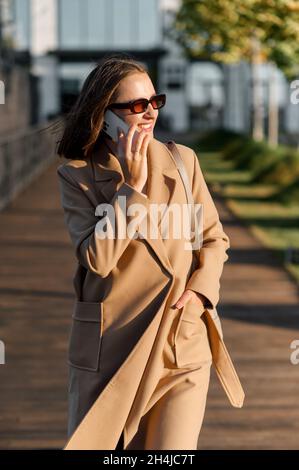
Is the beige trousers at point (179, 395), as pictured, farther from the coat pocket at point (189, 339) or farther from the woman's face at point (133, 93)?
the woman's face at point (133, 93)

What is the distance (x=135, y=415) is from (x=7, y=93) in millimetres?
23865

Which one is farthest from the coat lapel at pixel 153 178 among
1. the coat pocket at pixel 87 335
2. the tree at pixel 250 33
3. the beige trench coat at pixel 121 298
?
the tree at pixel 250 33

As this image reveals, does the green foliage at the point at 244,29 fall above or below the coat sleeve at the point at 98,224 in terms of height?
below

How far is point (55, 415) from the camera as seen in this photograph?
7324 millimetres

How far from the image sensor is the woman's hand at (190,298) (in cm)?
394

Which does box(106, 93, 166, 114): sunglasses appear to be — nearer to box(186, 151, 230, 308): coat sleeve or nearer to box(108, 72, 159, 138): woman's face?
box(108, 72, 159, 138): woman's face

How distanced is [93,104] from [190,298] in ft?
2.26

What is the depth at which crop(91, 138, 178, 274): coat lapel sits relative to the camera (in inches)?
155

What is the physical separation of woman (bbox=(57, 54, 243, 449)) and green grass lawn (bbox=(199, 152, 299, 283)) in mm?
8836

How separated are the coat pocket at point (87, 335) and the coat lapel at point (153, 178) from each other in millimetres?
264

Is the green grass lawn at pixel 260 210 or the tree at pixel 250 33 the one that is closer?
the green grass lawn at pixel 260 210

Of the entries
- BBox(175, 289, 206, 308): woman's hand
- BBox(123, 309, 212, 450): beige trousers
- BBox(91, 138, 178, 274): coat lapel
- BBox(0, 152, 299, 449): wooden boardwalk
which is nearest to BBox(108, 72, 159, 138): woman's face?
BBox(91, 138, 178, 274): coat lapel

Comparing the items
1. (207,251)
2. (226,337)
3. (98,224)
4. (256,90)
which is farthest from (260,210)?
(98,224)
